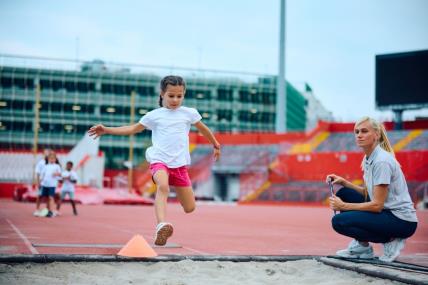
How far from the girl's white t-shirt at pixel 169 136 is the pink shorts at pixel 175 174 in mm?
51

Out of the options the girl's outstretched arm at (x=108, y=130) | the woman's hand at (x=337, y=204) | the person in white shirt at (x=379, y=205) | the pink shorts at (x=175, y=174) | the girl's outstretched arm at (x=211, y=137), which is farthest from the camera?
the girl's outstretched arm at (x=211, y=137)

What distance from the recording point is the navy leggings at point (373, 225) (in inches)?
242

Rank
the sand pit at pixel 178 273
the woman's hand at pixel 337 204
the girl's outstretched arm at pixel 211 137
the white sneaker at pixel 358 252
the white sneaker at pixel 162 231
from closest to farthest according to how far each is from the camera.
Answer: the sand pit at pixel 178 273 < the woman's hand at pixel 337 204 < the white sneaker at pixel 162 231 < the white sneaker at pixel 358 252 < the girl's outstretched arm at pixel 211 137

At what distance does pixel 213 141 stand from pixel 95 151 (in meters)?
32.6

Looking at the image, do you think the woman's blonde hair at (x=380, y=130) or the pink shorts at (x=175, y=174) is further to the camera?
the pink shorts at (x=175, y=174)

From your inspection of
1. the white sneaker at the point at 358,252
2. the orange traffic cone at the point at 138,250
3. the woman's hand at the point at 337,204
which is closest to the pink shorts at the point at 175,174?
the orange traffic cone at the point at 138,250

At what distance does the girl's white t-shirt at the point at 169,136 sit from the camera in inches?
274

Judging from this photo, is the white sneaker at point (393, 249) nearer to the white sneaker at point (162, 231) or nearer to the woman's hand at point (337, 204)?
the woman's hand at point (337, 204)

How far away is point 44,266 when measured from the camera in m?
5.74

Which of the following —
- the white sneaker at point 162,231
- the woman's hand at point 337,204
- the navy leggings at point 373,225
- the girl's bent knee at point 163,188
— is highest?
the girl's bent knee at point 163,188

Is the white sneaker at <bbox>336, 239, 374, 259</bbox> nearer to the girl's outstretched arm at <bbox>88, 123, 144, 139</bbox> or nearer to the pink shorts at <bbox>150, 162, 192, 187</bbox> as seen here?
the pink shorts at <bbox>150, 162, 192, 187</bbox>

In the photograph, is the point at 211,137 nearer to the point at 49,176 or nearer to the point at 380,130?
the point at 380,130

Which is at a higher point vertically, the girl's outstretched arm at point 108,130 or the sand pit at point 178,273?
the girl's outstretched arm at point 108,130

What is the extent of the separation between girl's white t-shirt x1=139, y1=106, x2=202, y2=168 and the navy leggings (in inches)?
72.0
